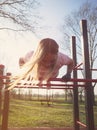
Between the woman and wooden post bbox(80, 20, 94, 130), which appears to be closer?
the woman

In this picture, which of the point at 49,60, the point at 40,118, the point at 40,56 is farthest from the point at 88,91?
the point at 40,118

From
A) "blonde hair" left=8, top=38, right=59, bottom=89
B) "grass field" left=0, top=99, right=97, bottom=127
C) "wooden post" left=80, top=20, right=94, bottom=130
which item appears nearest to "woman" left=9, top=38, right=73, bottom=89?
"blonde hair" left=8, top=38, right=59, bottom=89

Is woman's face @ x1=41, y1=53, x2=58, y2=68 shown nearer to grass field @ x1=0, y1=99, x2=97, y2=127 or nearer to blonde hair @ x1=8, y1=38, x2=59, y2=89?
blonde hair @ x1=8, y1=38, x2=59, y2=89

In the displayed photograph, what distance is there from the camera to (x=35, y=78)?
268cm

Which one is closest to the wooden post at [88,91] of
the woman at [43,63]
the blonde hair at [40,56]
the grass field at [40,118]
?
the woman at [43,63]

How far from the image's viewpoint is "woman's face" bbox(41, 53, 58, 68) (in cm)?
240

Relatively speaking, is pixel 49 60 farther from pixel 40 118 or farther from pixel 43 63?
pixel 40 118

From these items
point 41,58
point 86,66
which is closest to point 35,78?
point 41,58

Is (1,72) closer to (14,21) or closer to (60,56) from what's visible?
(60,56)

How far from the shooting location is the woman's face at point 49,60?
2.40m

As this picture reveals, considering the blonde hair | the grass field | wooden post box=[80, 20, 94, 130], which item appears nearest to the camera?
the blonde hair

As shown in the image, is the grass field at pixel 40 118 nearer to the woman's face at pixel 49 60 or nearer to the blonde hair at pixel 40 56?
the blonde hair at pixel 40 56

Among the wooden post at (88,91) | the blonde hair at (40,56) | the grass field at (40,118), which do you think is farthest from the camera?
the grass field at (40,118)

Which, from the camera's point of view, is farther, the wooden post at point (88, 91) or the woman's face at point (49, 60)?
the wooden post at point (88, 91)
